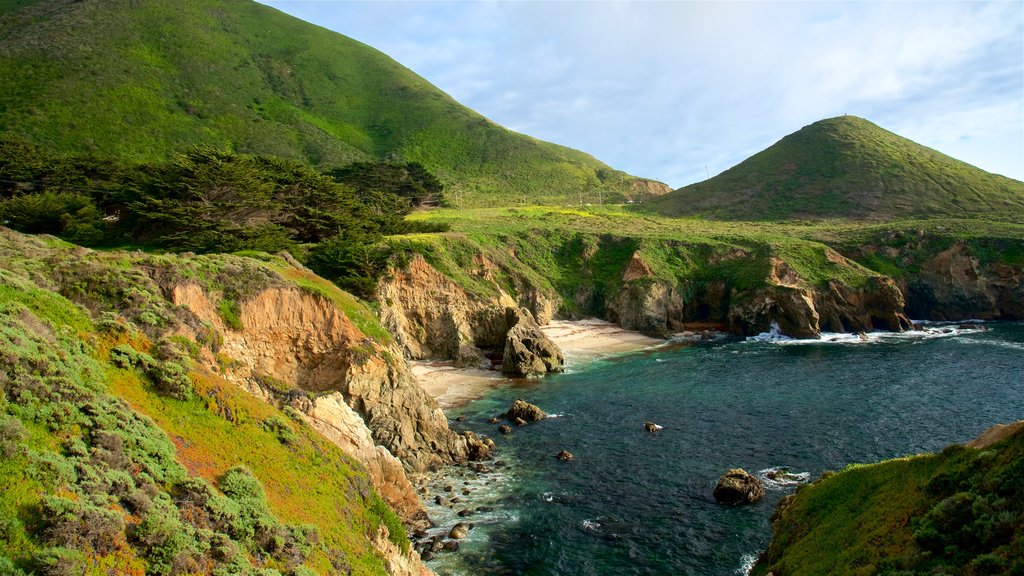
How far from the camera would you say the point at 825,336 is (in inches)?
2569

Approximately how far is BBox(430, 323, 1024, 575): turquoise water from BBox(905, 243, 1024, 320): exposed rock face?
1983 centimetres

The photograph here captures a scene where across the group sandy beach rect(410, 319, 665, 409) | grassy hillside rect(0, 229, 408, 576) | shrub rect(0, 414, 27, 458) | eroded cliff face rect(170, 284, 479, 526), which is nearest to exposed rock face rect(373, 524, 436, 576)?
grassy hillside rect(0, 229, 408, 576)

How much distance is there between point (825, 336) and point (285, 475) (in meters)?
66.5

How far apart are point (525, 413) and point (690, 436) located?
35.9 ft

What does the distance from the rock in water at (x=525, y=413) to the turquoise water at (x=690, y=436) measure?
0.93 m

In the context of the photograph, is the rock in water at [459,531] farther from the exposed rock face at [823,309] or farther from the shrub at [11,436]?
the exposed rock face at [823,309]

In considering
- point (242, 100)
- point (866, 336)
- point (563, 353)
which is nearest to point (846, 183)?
point (866, 336)

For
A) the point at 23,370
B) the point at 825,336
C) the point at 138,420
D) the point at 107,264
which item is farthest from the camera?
the point at 825,336

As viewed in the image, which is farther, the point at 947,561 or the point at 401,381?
the point at 401,381

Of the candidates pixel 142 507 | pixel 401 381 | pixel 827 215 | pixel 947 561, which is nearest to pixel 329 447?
pixel 142 507

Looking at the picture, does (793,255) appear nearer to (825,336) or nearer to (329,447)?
(825,336)

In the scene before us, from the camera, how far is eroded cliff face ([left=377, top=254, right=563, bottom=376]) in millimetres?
51188

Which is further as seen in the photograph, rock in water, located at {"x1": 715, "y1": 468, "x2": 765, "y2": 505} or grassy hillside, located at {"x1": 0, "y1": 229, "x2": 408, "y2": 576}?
rock in water, located at {"x1": 715, "y1": 468, "x2": 765, "y2": 505}

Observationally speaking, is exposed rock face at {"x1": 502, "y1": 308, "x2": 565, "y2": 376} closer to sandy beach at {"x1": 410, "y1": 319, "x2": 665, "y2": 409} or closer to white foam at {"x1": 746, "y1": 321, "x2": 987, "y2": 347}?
sandy beach at {"x1": 410, "y1": 319, "x2": 665, "y2": 409}
